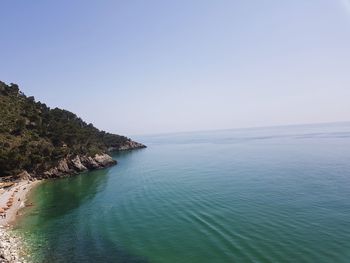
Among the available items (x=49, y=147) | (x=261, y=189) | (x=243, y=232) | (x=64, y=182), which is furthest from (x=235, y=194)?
(x=49, y=147)

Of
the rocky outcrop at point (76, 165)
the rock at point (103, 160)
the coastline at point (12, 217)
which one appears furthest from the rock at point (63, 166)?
the rock at point (103, 160)

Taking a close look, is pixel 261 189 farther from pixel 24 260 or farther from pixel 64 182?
pixel 64 182

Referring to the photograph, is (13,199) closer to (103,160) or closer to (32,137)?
(32,137)

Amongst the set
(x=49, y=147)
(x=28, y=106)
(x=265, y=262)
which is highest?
(x=28, y=106)

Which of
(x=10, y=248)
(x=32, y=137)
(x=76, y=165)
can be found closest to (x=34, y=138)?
(x=32, y=137)

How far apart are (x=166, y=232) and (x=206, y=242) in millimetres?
7092

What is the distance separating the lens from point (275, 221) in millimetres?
43125

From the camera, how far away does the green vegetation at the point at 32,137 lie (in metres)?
91.9

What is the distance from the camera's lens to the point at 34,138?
105375 millimetres

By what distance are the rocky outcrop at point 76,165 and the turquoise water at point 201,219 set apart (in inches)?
641

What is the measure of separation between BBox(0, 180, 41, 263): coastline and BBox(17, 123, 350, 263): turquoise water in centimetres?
191

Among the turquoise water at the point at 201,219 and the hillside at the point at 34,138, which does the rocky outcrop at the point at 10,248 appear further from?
the hillside at the point at 34,138

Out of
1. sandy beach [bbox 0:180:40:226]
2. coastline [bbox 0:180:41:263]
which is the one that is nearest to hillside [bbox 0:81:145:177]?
coastline [bbox 0:180:41:263]

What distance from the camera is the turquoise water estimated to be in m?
34.8
